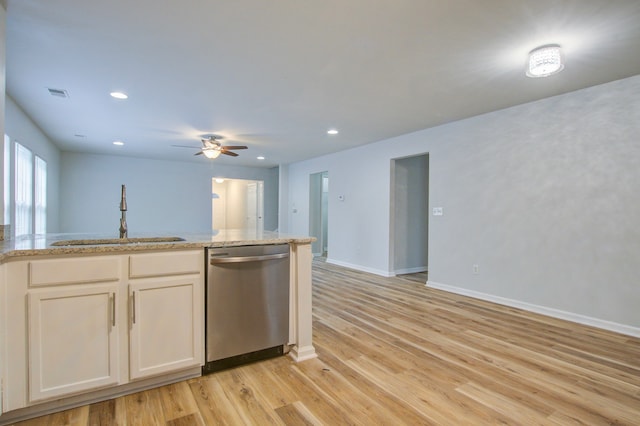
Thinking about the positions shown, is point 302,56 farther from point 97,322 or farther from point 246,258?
point 97,322

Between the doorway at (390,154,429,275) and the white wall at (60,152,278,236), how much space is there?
3781 millimetres

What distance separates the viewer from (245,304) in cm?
226

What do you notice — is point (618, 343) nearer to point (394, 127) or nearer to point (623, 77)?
point (623, 77)

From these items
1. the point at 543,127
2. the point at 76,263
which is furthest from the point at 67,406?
the point at 543,127

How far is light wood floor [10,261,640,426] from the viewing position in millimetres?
1741

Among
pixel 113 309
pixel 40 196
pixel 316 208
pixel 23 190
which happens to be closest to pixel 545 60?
pixel 113 309

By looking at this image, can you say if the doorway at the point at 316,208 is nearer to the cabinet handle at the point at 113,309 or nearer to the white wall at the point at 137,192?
the white wall at the point at 137,192

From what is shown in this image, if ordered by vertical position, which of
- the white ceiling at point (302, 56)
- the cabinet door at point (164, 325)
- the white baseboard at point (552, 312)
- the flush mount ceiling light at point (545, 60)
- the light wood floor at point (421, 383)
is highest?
the white ceiling at point (302, 56)

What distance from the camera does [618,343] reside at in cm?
275

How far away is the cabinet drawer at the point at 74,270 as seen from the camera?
5.42 feet

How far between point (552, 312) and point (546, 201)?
1198 mm

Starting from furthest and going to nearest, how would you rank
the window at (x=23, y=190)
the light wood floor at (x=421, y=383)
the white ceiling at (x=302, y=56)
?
1. the window at (x=23, y=190)
2. the white ceiling at (x=302, y=56)
3. the light wood floor at (x=421, y=383)

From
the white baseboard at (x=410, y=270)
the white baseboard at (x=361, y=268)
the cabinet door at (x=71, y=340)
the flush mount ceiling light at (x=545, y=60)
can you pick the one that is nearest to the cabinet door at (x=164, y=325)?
the cabinet door at (x=71, y=340)

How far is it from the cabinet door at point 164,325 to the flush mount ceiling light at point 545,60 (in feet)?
9.57
